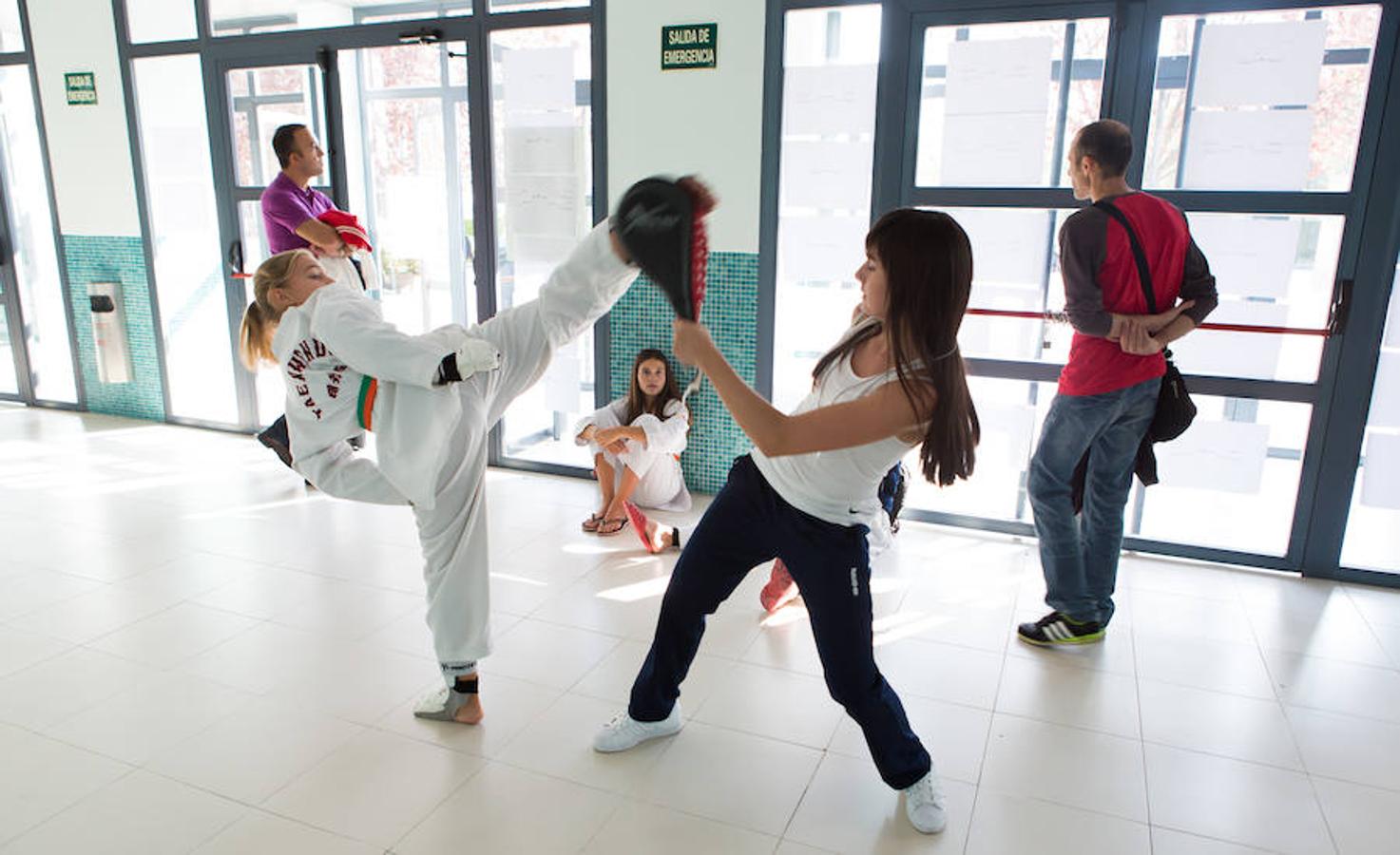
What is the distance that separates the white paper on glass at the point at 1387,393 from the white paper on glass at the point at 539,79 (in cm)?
349

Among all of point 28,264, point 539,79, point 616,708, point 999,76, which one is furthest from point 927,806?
point 28,264

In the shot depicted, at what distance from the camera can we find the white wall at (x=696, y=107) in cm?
370

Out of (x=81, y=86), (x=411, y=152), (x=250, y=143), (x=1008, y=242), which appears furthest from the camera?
(x=411, y=152)

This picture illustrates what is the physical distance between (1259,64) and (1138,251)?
4.12ft

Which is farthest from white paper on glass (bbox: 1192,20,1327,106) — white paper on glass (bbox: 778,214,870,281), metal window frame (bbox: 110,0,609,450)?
metal window frame (bbox: 110,0,609,450)

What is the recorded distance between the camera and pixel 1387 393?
3223mm

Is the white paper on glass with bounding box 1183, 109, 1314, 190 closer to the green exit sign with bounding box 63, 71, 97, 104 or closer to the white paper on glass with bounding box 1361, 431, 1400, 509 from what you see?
the white paper on glass with bounding box 1361, 431, 1400, 509

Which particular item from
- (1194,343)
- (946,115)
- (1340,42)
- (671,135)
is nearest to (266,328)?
(671,135)

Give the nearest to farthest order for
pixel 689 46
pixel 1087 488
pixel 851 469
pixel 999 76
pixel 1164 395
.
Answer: pixel 851 469
pixel 1164 395
pixel 1087 488
pixel 999 76
pixel 689 46

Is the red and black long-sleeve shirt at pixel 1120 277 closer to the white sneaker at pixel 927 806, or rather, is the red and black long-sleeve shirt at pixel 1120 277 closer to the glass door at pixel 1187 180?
the glass door at pixel 1187 180

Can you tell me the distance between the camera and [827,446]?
1574 mm

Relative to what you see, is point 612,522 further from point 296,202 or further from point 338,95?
point 338,95

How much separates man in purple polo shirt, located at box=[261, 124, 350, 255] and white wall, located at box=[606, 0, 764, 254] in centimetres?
127

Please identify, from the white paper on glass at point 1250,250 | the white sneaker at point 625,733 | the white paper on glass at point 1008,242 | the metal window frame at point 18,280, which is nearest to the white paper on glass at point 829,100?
the white paper on glass at point 1008,242
